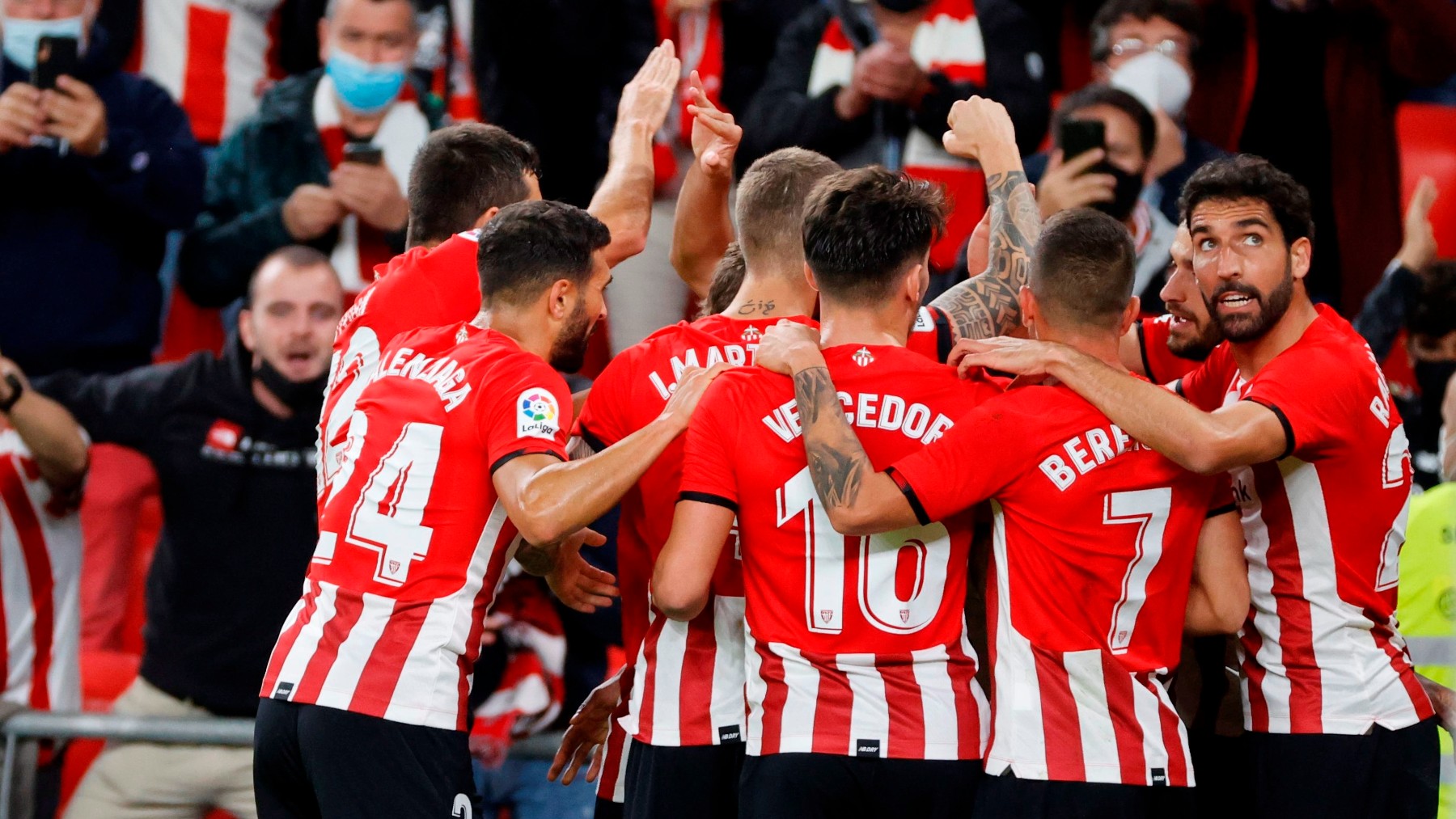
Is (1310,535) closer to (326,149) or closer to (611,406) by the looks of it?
(611,406)

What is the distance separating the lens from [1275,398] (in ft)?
12.7

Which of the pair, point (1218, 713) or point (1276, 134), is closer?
point (1218, 713)

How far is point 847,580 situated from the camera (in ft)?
12.2

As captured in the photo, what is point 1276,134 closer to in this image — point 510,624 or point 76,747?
point 510,624

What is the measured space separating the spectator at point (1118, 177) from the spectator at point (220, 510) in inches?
129

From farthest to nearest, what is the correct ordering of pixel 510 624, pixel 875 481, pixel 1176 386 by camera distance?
pixel 510 624 < pixel 1176 386 < pixel 875 481

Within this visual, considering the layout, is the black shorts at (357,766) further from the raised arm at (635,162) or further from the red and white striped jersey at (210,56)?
the red and white striped jersey at (210,56)

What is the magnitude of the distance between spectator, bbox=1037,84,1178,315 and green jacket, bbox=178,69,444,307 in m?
3.00

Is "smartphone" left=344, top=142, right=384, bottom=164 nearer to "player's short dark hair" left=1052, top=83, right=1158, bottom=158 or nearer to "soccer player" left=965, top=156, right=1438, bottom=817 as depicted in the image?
"player's short dark hair" left=1052, top=83, right=1158, bottom=158

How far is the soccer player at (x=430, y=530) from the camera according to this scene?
376cm

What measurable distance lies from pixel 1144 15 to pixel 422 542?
487cm

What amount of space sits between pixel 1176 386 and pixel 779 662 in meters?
1.64

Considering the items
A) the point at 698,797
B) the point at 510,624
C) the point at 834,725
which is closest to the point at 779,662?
the point at 834,725

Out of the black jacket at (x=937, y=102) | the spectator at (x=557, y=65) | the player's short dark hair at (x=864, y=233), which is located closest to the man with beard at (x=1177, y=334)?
the player's short dark hair at (x=864, y=233)
